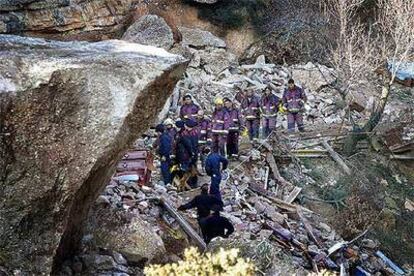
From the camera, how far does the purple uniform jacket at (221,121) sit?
14.0 meters

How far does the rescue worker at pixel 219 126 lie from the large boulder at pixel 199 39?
313 inches

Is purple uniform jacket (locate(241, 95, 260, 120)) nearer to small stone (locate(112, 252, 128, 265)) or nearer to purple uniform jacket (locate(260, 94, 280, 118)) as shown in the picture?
purple uniform jacket (locate(260, 94, 280, 118))

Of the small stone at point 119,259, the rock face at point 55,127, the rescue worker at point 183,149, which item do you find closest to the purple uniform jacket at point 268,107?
the rescue worker at point 183,149

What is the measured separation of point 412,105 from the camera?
67.9ft

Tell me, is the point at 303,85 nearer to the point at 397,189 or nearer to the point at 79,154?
the point at 397,189

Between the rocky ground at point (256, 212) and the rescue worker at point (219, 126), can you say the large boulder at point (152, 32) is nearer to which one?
the rocky ground at point (256, 212)

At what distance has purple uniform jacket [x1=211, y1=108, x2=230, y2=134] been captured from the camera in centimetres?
1404

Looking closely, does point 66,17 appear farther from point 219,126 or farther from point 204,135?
point 219,126

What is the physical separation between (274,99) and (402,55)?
398 cm

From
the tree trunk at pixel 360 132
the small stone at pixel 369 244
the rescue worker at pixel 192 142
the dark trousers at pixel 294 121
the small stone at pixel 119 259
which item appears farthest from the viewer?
the tree trunk at pixel 360 132

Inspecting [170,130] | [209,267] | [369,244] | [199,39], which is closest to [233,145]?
[170,130]

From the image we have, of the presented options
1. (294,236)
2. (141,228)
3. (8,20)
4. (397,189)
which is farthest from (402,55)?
(8,20)

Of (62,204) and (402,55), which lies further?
(402,55)

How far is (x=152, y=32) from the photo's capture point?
19969 mm
